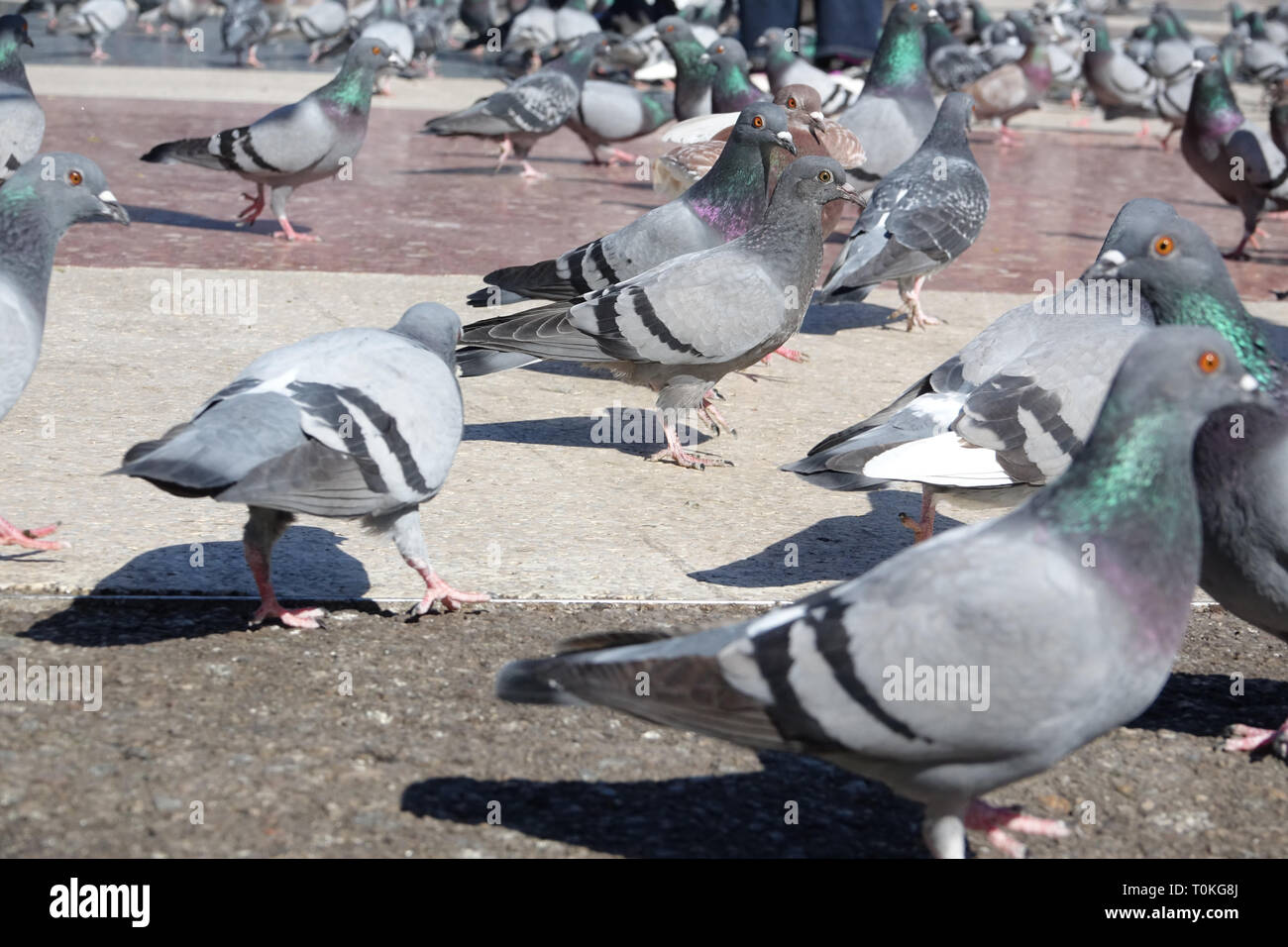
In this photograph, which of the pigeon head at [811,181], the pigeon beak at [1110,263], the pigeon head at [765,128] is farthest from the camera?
the pigeon head at [765,128]

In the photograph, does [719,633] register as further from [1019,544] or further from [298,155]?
[298,155]

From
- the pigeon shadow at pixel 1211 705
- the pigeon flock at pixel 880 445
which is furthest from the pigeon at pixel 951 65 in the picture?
the pigeon shadow at pixel 1211 705

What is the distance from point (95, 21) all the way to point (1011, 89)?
12163 millimetres

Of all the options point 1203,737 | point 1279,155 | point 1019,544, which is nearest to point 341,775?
point 1019,544

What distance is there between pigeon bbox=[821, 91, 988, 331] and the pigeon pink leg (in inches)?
161

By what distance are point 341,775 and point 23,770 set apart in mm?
694

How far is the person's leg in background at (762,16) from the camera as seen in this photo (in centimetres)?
1838

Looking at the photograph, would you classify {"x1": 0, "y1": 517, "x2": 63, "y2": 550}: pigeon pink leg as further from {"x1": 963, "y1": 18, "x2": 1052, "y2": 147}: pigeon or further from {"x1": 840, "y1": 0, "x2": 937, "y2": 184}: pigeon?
{"x1": 963, "y1": 18, "x2": 1052, "y2": 147}: pigeon

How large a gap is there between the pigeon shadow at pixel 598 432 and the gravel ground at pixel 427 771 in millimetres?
1920

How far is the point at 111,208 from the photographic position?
4793 mm

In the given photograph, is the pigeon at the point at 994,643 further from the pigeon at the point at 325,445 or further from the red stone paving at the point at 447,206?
the red stone paving at the point at 447,206

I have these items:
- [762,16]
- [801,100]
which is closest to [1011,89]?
[762,16]

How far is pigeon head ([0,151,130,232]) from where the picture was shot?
452 cm

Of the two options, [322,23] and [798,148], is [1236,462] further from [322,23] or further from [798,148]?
[322,23]
